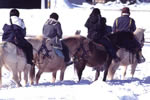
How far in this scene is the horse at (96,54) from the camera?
503 inches

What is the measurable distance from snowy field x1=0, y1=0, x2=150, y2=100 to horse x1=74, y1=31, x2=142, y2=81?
0.45 metres

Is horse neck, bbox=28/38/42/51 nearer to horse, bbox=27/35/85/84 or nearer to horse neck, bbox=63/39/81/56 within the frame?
horse, bbox=27/35/85/84

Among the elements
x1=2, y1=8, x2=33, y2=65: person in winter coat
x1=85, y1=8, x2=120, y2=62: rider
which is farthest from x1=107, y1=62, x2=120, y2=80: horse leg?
x1=2, y1=8, x2=33, y2=65: person in winter coat

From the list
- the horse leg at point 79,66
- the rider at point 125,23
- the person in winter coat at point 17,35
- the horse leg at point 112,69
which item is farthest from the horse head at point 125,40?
the person in winter coat at point 17,35

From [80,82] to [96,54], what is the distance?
837 millimetres

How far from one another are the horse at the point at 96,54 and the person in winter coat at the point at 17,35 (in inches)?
61.0

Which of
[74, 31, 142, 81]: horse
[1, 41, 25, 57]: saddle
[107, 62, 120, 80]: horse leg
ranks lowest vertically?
[107, 62, 120, 80]: horse leg

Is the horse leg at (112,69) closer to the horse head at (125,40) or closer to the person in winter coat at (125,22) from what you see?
the horse head at (125,40)

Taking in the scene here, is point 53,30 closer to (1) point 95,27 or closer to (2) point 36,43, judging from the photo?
(2) point 36,43

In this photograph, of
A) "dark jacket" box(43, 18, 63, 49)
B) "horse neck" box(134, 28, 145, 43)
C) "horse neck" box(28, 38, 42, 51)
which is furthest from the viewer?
"horse neck" box(134, 28, 145, 43)

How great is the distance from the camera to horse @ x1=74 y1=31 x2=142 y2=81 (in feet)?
41.9

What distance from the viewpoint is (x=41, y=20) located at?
2850 centimetres

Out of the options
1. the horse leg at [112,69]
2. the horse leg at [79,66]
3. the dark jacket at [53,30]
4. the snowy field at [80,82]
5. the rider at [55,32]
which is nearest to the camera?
the snowy field at [80,82]

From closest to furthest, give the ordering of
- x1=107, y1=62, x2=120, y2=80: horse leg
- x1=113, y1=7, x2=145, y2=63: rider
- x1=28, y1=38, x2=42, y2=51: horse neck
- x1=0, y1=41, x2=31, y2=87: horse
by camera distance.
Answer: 1. x1=0, y1=41, x2=31, y2=87: horse
2. x1=28, y1=38, x2=42, y2=51: horse neck
3. x1=107, y1=62, x2=120, y2=80: horse leg
4. x1=113, y1=7, x2=145, y2=63: rider
